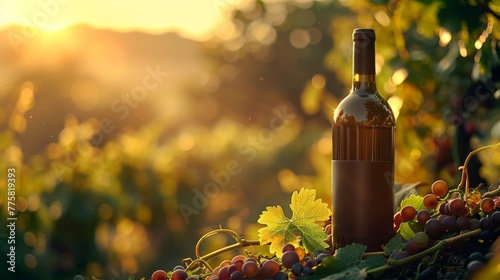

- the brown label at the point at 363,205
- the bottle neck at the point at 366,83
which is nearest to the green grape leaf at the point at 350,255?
the brown label at the point at 363,205

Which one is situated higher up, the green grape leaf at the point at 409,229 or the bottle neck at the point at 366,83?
the bottle neck at the point at 366,83

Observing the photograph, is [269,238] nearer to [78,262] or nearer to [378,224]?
[378,224]

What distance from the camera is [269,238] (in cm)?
121

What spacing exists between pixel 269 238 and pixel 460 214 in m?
0.31

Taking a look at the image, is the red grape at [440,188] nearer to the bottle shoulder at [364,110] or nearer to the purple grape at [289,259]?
the bottle shoulder at [364,110]

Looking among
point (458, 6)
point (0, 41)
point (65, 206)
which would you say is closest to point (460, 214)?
point (458, 6)

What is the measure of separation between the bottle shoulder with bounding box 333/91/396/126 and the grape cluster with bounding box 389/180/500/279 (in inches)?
7.2

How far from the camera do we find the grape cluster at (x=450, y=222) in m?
1.04

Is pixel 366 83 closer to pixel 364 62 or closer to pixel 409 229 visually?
pixel 364 62

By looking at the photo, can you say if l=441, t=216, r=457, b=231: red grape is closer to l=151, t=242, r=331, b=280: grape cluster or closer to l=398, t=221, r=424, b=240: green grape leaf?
l=398, t=221, r=424, b=240: green grape leaf

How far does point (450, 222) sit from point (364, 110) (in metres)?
0.30

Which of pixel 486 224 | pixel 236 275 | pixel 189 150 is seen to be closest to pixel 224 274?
pixel 236 275

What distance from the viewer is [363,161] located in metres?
1.20

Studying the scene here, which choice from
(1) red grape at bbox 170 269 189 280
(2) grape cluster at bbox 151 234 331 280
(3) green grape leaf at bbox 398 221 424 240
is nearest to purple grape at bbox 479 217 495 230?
(3) green grape leaf at bbox 398 221 424 240
